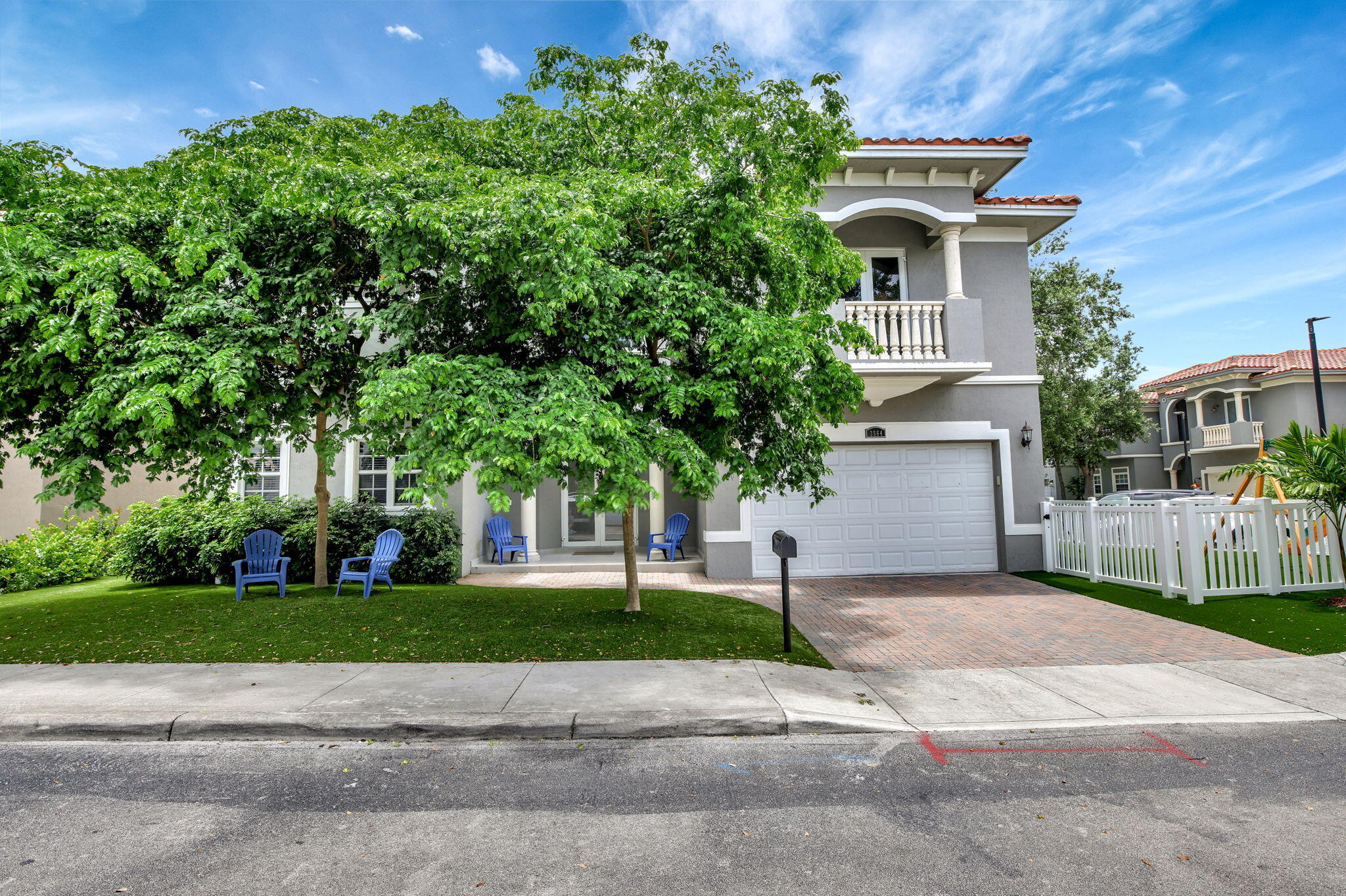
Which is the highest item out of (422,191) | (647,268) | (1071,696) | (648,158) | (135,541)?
(648,158)

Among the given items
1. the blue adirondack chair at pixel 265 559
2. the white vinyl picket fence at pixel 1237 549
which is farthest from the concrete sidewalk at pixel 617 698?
the blue adirondack chair at pixel 265 559

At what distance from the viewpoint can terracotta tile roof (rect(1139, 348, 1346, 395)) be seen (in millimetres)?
25719

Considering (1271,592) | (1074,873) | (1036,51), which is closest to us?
(1074,873)

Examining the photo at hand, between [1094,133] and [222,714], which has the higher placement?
[1094,133]

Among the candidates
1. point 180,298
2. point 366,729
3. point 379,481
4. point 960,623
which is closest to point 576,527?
point 379,481

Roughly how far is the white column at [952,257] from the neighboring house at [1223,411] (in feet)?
58.5

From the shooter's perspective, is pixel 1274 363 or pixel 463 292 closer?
pixel 463 292

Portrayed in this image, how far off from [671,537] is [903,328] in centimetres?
603

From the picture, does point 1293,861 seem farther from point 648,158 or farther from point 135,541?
point 135,541

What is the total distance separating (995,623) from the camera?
7957mm

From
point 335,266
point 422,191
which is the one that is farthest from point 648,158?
point 335,266

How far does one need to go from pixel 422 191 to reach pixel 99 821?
504cm

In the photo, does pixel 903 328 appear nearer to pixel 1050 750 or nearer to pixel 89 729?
pixel 1050 750

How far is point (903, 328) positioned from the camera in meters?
10.9
